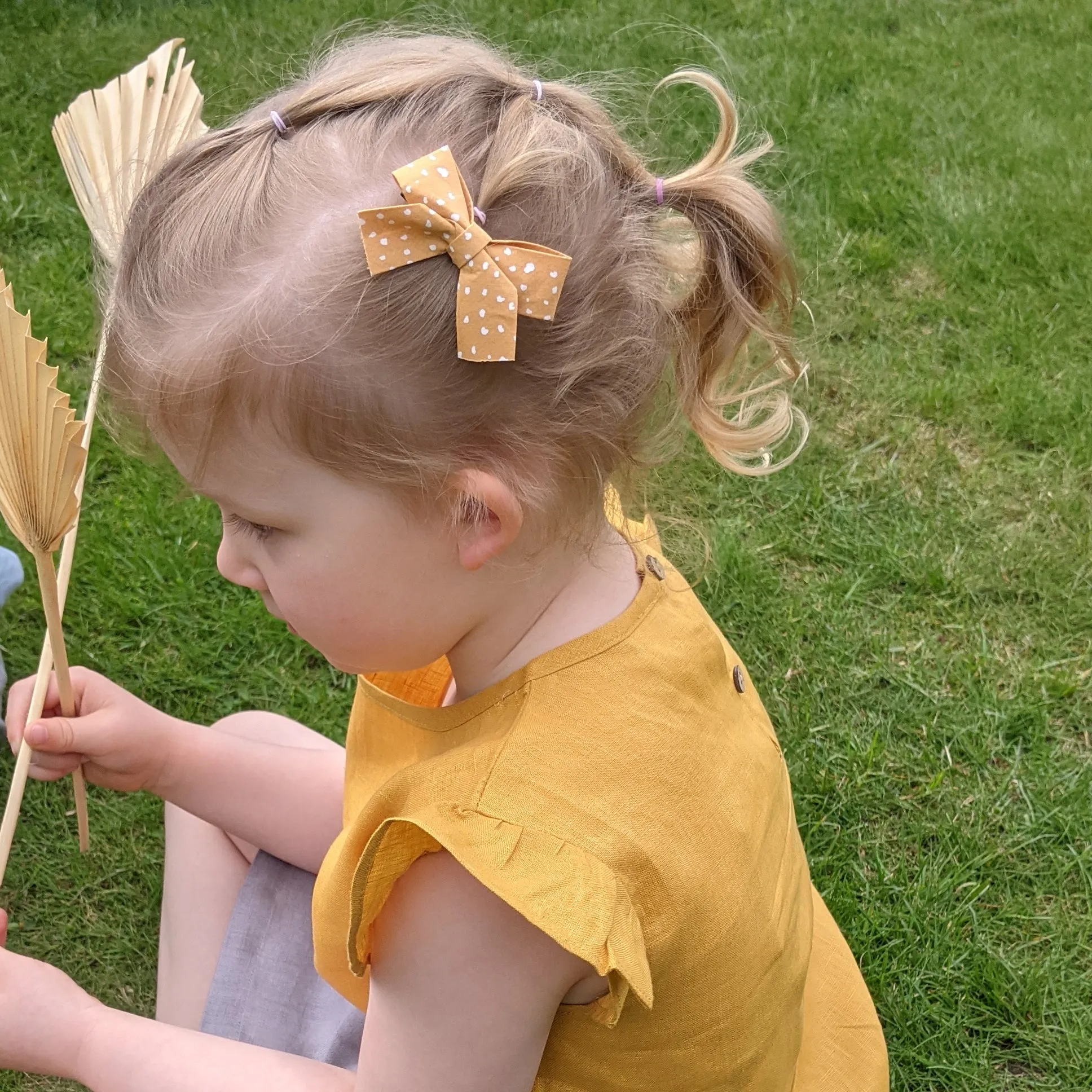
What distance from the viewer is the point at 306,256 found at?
829 millimetres

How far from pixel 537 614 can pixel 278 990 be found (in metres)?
0.54

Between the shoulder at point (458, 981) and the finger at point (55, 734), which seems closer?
the shoulder at point (458, 981)

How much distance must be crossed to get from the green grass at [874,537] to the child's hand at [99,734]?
1.38 ft

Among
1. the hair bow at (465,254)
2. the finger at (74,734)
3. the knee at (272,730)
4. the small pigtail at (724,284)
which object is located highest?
the hair bow at (465,254)

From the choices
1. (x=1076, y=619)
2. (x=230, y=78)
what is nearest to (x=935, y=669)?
(x=1076, y=619)

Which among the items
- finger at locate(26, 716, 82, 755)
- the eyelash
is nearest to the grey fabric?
finger at locate(26, 716, 82, 755)

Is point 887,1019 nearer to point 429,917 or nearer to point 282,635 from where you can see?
point 429,917

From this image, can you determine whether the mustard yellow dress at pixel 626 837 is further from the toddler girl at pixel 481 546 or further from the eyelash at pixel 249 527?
the eyelash at pixel 249 527

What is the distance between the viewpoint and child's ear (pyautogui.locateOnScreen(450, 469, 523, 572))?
0.86 m

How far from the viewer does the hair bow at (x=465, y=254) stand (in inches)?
31.2

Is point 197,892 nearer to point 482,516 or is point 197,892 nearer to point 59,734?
point 59,734

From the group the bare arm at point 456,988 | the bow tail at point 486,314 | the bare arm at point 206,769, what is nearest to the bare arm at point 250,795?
the bare arm at point 206,769

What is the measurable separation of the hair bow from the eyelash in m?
0.21

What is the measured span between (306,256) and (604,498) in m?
0.33
